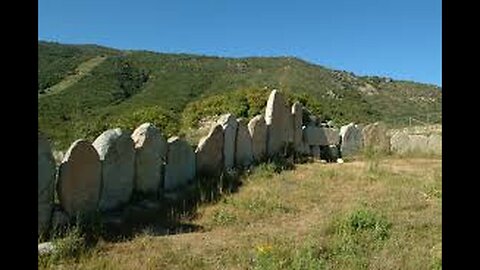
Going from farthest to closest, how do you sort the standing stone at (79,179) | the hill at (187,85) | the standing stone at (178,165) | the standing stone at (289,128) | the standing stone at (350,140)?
the hill at (187,85)
the standing stone at (350,140)
the standing stone at (289,128)
the standing stone at (178,165)
the standing stone at (79,179)

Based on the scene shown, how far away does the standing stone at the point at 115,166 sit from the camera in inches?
372

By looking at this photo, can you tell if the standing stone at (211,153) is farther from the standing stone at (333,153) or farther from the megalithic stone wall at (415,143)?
the megalithic stone wall at (415,143)

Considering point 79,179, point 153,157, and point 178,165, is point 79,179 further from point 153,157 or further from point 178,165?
point 178,165

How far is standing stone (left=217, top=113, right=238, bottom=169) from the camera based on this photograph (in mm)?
13984

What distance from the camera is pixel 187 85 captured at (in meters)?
57.3

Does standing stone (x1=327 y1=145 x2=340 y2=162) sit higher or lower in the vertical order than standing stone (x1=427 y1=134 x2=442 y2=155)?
lower

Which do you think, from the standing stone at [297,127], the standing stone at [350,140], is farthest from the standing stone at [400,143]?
the standing stone at [297,127]

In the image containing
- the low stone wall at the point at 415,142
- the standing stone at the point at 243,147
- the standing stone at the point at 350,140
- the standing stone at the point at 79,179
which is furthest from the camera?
the low stone wall at the point at 415,142

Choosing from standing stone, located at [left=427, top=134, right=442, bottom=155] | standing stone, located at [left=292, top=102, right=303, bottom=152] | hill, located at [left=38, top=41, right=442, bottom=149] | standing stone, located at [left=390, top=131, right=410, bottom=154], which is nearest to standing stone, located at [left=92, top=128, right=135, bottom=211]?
standing stone, located at [left=292, top=102, right=303, bottom=152]

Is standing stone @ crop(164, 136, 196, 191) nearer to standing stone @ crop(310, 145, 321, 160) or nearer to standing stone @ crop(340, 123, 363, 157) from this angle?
standing stone @ crop(310, 145, 321, 160)

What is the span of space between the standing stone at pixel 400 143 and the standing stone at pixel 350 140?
1329 millimetres

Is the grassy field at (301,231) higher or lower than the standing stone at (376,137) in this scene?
lower
